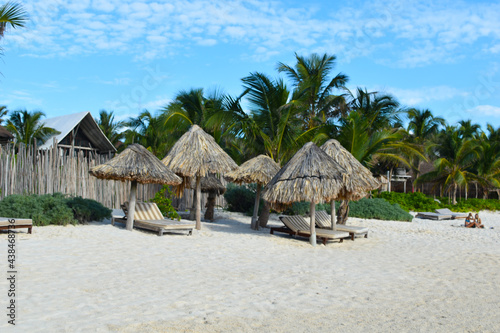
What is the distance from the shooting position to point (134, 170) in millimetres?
10023

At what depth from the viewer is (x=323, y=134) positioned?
1402 cm

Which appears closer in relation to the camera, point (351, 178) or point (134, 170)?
point (134, 170)

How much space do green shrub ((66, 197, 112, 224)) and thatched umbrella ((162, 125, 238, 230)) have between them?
7.18 ft

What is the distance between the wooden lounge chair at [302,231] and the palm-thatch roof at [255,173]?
122 cm

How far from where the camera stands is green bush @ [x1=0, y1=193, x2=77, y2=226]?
9.88 meters

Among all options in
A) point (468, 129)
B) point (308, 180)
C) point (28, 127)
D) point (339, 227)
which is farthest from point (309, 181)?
point (468, 129)

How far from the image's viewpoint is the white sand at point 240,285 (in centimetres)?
416

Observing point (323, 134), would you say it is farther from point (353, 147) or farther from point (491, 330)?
point (491, 330)

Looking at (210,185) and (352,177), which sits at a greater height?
(352,177)

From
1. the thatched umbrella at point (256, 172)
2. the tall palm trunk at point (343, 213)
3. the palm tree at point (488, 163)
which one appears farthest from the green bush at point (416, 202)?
Result: the thatched umbrella at point (256, 172)

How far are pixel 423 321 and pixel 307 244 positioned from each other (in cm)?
550

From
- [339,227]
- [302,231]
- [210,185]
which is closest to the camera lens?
[302,231]

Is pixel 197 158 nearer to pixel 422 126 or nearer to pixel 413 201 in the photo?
pixel 413 201

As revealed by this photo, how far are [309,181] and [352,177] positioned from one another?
5.60ft
